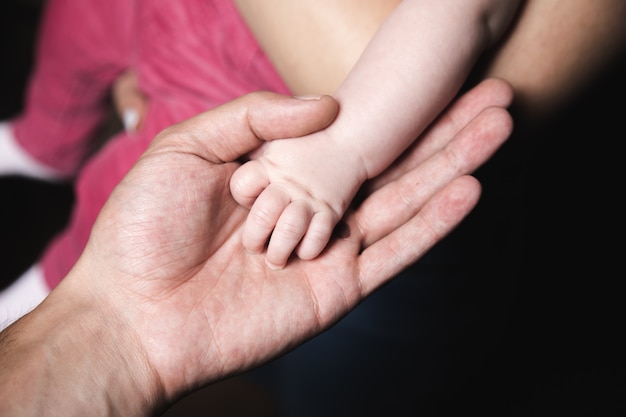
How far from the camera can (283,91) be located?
0.78 m

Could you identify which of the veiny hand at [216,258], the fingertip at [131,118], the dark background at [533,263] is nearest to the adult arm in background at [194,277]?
the veiny hand at [216,258]

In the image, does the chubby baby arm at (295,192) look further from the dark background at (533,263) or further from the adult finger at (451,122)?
the dark background at (533,263)

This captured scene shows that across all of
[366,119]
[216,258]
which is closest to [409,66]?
[366,119]

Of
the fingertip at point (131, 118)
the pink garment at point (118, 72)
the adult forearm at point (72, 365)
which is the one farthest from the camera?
the fingertip at point (131, 118)

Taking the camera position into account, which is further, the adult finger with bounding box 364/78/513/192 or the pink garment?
the pink garment

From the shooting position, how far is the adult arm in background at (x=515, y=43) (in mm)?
622

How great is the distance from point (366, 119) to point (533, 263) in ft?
2.58

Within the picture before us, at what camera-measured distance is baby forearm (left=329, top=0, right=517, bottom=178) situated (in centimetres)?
62

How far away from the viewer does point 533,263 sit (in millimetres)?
1240

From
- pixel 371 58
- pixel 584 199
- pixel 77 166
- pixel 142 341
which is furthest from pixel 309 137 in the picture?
pixel 77 166

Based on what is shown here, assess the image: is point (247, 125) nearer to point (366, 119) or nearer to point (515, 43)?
point (366, 119)

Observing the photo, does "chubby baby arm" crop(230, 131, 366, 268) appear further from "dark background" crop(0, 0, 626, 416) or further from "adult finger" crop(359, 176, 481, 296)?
"dark background" crop(0, 0, 626, 416)

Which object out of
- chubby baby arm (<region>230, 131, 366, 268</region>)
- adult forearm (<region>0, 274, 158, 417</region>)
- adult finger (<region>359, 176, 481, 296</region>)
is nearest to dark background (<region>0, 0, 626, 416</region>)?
adult finger (<region>359, 176, 481, 296</region>)

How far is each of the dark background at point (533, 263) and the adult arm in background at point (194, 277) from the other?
175 mm
